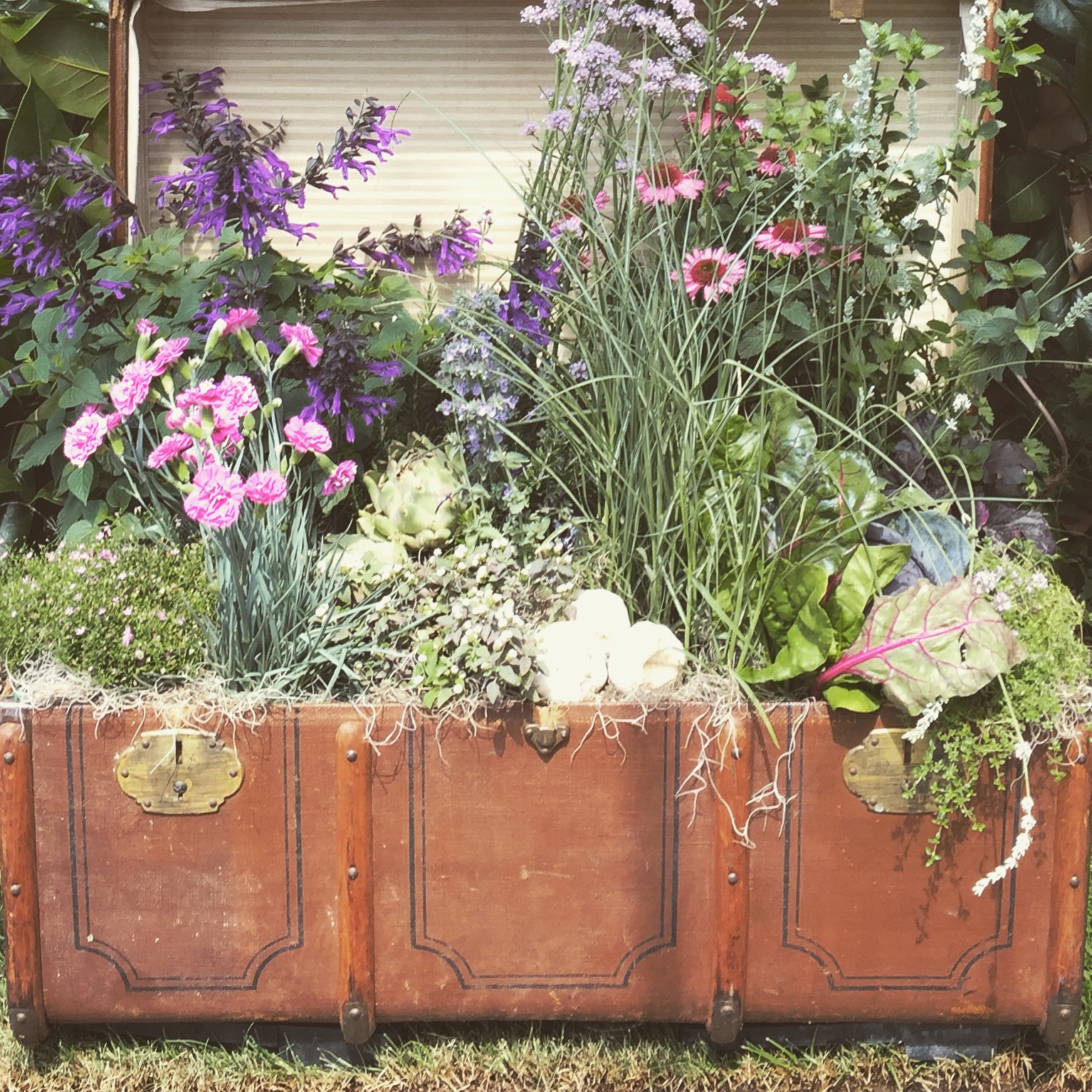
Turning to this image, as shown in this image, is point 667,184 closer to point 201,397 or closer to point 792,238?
point 792,238

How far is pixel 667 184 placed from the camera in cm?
227

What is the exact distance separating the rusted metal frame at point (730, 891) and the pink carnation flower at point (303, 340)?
1.01 metres

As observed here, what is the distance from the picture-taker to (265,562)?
1.94 metres

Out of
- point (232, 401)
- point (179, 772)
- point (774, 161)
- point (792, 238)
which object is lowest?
point (179, 772)

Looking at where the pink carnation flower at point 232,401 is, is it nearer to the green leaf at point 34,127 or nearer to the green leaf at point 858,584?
the green leaf at point 858,584

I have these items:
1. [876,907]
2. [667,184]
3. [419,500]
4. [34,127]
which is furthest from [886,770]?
[34,127]

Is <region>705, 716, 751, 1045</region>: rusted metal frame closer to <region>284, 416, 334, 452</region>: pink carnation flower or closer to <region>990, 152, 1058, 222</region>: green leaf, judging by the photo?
<region>284, 416, 334, 452</region>: pink carnation flower

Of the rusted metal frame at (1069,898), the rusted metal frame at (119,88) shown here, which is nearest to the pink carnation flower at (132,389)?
the rusted metal frame at (119,88)

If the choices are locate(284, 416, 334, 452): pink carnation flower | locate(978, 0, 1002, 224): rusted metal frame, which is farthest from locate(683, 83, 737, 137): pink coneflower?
locate(284, 416, 334, 452): pink carnation flower

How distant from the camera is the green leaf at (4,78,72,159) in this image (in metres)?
2.72

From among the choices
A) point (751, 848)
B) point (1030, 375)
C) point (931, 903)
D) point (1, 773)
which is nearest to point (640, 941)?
point (751, 848)

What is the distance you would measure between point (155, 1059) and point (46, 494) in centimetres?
125

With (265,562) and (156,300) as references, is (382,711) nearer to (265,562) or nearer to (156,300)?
(265,562)

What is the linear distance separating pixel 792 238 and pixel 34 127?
1.86 meters
